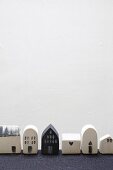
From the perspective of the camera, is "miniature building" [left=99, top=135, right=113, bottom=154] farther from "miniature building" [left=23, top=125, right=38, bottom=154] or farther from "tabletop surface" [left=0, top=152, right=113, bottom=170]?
"miniature building" [left=23, top=125, right=38, bottom=154]

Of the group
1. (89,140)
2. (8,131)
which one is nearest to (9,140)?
(8,131)

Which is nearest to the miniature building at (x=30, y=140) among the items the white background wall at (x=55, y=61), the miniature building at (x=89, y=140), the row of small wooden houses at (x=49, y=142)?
the row of small wooden houses at (x=49, y=142)

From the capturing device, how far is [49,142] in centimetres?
106

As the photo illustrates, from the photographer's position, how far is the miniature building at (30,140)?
3.48ft

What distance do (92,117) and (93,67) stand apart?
10.2 inches

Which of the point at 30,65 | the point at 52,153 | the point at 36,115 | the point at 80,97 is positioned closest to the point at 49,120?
the point at 36,115

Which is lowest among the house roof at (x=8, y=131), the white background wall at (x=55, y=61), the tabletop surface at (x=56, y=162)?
the tabletop surface at (x=56, y=162)

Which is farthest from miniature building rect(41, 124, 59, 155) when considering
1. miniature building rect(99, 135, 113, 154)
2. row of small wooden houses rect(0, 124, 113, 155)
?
miniature building rect(99, 135, 113, 154)

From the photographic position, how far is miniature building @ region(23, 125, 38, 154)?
3.48 feet

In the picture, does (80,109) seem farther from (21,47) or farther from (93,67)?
(21,47)

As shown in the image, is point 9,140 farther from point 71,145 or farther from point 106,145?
point 106,145

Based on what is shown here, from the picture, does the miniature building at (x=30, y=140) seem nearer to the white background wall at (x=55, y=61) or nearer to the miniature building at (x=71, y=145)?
the miniature building at (x=71, y=145)

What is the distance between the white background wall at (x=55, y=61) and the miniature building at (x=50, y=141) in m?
0.52

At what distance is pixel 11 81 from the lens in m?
1.58
